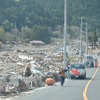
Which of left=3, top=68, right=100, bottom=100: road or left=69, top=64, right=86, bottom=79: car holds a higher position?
left=3, top=68, right=100, bottom=100: road

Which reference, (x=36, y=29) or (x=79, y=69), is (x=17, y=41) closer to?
(x=36, y=29)

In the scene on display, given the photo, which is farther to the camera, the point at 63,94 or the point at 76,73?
the point at 76,73

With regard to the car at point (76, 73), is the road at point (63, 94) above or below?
above

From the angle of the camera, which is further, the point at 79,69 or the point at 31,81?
the point at 79,69

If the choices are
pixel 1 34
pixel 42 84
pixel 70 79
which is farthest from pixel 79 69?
pixel 1 34

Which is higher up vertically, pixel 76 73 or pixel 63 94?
pixel 63 94

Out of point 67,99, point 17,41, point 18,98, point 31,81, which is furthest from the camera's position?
point 17,41

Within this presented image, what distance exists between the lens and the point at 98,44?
197625 mm

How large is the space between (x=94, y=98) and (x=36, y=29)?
162417 millimetres

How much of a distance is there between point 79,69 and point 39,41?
13806 centimetres

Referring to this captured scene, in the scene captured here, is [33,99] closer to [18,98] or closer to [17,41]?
[18,98]

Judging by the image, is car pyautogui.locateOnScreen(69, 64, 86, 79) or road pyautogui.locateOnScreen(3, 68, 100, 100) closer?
road pyautogui.locateOnScreen(3, 68, 100, 100)

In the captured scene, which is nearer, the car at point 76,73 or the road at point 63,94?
the road at point 63,94

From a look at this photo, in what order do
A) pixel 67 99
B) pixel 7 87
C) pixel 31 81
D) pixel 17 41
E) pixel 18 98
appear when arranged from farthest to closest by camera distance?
pixel 17 41
pixel 31 81
pixel 7 87
pixel 18 98
pixel 67 99
